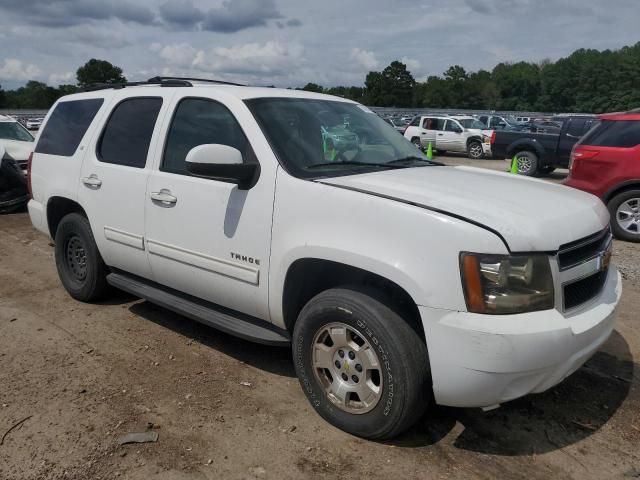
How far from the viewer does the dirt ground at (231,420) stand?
2805 mm

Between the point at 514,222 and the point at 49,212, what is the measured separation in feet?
14.2

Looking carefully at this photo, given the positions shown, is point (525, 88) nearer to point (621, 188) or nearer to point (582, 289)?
point (621, 188)

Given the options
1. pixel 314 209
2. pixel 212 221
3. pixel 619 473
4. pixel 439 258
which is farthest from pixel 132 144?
pixel 619 473

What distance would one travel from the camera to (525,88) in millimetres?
108625

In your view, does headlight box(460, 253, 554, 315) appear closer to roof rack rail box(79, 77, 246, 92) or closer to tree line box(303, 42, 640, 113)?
roof rack rail box(79, 77, 246, 92)

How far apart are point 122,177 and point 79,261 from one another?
127 centimetres

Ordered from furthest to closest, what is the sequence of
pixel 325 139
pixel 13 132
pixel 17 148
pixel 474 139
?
pixel 474 139
pixel 13 132
pixel 17 148
pixel 325 139

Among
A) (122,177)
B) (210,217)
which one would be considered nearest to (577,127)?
(122,177)

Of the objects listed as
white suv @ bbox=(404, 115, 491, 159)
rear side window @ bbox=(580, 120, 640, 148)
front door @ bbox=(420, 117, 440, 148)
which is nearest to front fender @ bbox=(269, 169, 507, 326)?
rear side window @ bbox=(580, 120, 640, 148)

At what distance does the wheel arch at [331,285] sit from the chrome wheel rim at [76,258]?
2.48 meters

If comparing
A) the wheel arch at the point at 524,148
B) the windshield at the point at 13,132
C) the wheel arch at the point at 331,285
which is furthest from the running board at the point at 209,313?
the wheel arch at the point at 524,148

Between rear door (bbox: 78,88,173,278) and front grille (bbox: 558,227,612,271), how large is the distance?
283 cm

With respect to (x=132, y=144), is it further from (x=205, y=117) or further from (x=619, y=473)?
(x=619, y=473)

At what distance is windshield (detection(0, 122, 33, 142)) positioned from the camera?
1182cm
